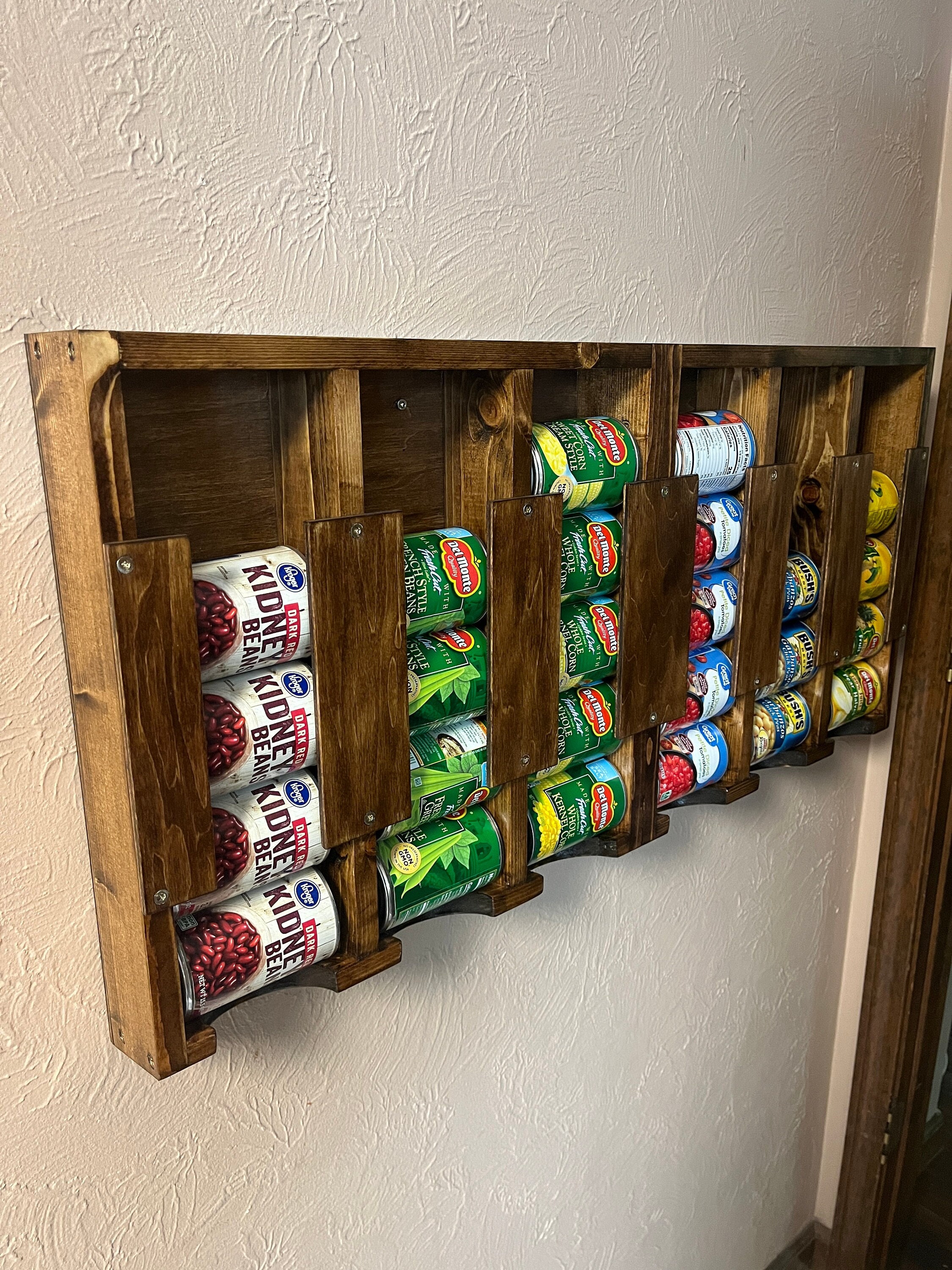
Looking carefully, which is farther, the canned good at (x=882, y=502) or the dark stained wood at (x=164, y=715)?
the canned good at (x=882, y=502)

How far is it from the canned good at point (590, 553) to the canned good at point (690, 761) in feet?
0.79

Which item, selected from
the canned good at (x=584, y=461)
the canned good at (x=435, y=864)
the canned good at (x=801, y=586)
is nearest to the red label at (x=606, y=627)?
the canned good at (x=584, y=461)

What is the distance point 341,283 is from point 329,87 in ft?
0.48

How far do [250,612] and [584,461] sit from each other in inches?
15.0

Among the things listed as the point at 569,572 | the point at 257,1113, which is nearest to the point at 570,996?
the point at 257,1113

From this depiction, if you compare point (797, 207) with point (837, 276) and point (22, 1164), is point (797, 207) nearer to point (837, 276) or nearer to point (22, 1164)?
point (837, 276)

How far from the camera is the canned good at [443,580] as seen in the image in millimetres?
828

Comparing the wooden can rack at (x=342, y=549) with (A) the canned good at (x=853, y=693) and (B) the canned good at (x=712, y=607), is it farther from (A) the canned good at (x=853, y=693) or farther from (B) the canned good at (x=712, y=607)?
(A) the canned good at (x=853, y=693)

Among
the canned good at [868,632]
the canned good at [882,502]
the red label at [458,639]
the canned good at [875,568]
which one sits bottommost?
the canned good at [868,632]

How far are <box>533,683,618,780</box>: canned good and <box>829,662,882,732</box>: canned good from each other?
1.57 ft

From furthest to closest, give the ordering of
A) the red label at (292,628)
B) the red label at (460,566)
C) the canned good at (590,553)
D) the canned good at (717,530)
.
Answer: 1. the canned good at (717,530)
2. the canned good at (590,553)
3. the red label at (460,566)
4. the red label at (292,628)

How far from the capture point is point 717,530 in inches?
43.7

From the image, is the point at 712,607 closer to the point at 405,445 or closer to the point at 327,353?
the point at 405,445

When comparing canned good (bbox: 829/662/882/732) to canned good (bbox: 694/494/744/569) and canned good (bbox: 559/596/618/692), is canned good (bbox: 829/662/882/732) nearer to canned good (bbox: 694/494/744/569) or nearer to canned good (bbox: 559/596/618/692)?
canned good (bbox: 694/494/744/569)
